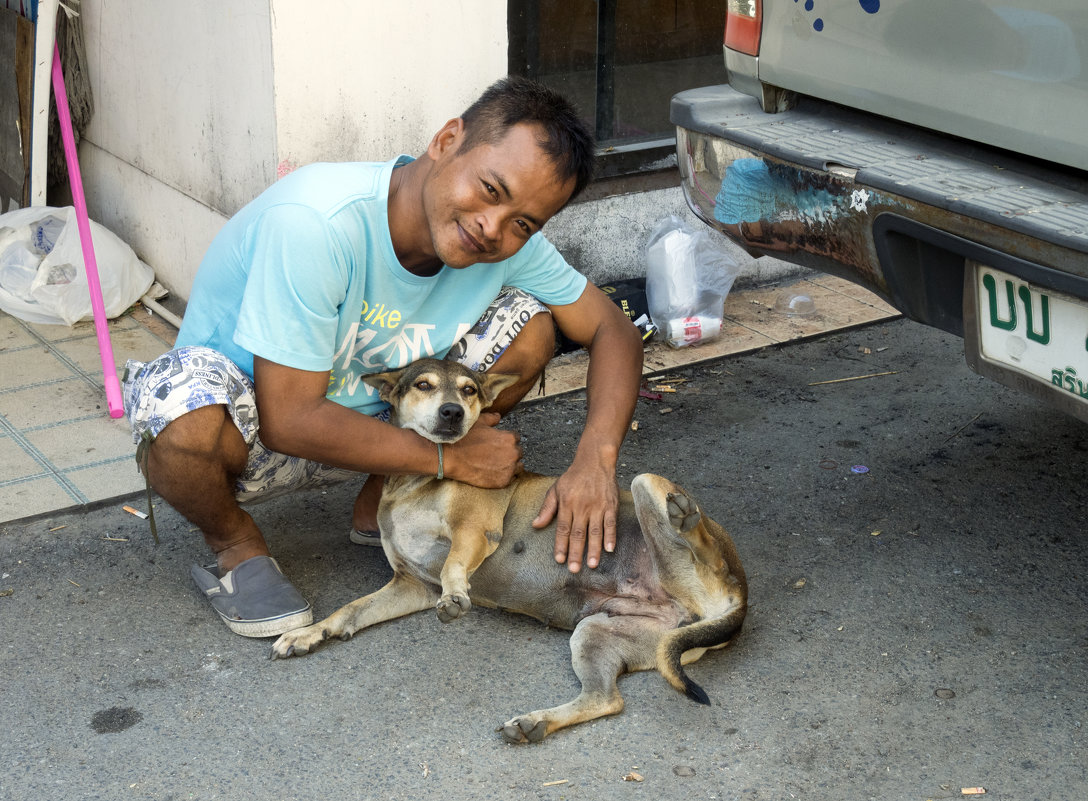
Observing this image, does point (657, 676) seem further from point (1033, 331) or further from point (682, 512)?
point (1033, 331)

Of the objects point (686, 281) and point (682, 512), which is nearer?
point (682, 512)

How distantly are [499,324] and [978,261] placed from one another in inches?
50.6

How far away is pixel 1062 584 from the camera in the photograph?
3.09 m

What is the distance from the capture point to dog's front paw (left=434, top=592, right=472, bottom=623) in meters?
2.61

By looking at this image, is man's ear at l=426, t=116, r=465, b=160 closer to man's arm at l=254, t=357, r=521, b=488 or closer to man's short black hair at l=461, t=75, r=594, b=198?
man's short black hair at l=461, t=75, r=594, b=198

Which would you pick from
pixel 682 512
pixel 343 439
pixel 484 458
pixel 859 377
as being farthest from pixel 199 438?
pixel 859 377

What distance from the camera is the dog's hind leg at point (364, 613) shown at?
110 inches

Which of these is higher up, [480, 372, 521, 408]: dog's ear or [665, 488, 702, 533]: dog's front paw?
[480, 372, 521, 408]: dog's ear

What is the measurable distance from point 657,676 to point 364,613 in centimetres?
77

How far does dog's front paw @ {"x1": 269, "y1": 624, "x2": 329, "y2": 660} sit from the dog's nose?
0.61m

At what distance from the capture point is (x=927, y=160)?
264cm

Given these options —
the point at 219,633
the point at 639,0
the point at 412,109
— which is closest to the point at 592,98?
the point at 639,0

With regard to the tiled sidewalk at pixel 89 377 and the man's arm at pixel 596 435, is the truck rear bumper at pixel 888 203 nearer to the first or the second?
the man's arm at pixel 596 435

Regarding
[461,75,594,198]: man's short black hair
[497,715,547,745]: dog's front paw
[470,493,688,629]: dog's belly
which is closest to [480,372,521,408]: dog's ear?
[470,493,688,629]: dog's belly
